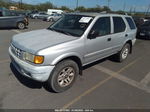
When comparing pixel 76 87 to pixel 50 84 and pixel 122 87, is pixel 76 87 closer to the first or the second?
pixel 50 84

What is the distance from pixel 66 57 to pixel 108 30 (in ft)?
6.16

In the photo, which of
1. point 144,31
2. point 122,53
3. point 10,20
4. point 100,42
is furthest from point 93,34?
point 10,20

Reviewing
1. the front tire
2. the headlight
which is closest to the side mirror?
the front tire

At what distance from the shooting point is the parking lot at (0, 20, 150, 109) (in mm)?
2951

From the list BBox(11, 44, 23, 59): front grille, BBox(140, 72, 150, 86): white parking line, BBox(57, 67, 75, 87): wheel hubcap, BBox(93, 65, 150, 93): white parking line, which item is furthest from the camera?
BBox(140, 72, 150, 86): white parking line

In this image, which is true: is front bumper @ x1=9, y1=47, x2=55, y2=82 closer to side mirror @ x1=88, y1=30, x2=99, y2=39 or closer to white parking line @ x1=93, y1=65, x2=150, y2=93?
side mirror @ x1=88, y1=30, x2=99, y2=39

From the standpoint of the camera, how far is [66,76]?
3.38 metres

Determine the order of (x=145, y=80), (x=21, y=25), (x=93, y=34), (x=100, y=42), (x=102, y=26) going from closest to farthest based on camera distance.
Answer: (x=93, y=34)
(x=100, y=42)
(x=102, y=26)
(x=145, y=80)
(x=21, y=25)

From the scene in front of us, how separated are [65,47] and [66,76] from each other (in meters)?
0.76

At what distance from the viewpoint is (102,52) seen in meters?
4.24

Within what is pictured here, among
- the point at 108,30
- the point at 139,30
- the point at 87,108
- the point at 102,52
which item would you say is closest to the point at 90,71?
the point at 102,52

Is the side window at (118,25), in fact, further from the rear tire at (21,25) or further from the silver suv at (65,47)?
the rear tire at (21,25)

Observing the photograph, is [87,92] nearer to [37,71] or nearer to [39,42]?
[37,71]

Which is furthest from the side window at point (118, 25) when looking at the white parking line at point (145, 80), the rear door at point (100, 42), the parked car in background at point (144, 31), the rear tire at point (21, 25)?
the rear tire at point (21, 25)
